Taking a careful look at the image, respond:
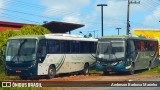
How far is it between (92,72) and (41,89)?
2312cm

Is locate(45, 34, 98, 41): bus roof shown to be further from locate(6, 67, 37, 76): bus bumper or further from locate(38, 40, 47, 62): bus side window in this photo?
locate(6, 67, 37, 76): bus bumper

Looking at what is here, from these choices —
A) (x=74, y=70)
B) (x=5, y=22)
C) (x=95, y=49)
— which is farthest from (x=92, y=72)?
(x=5, y=22)

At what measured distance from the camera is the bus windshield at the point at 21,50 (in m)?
27.3

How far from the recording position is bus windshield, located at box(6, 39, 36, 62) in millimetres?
27266

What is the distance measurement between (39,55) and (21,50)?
1.21 metres

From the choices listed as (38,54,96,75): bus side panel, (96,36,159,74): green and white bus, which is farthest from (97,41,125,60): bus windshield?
(38,54,96,75): bus side panel

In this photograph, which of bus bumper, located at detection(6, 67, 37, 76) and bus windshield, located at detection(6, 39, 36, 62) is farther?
bus windshield, located at detection(6, 39, 36, 62)

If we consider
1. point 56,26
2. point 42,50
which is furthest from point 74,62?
point 56,26

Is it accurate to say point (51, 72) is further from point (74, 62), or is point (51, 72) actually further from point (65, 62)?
point (74, 62)


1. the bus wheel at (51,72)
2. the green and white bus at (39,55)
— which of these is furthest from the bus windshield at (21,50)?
the bus wheel at (51,72)

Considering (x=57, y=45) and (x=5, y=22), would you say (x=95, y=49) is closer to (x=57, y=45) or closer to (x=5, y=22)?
(x=57, y=45)

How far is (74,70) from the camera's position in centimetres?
3203

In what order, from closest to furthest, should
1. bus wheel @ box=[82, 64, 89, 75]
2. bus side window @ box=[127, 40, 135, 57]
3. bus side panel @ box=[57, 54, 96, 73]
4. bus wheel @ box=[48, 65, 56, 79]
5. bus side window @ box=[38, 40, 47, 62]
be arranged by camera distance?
bus side window @ box=[38, 40, 47, 62], bus wheel @ box=[48, 65, 56, 79], bus side panel @ box=[57, 54, 96, 73], bus side window @ box=[127, 40, 135, 57], bus wheel @ box=[82, 64, 89, 75]

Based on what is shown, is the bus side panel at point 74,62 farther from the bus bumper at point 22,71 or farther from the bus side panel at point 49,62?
the bus bumper at point 22,71
